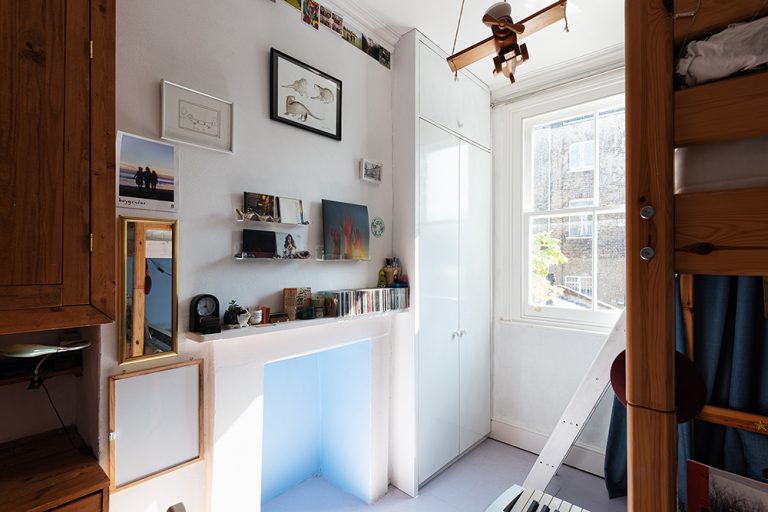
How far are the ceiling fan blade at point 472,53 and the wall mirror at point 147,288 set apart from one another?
1.42m

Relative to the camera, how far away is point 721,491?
1.35 m

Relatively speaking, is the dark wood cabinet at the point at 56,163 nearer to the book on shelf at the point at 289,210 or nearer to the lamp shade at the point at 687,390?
the book on shelf at the point at 289,210

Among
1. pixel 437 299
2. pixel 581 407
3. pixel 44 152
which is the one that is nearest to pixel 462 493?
pixel 581 407

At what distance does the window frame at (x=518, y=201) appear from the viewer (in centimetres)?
285

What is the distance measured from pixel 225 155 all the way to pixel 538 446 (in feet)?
9.80

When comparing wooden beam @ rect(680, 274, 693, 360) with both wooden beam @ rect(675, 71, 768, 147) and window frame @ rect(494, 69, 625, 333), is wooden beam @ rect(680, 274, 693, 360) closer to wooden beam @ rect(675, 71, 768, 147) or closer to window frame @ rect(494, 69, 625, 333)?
window frame @ rect(494, 69, 625, 333)

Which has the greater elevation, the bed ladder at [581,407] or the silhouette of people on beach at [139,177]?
the silhouette of people on beach at [139,177]

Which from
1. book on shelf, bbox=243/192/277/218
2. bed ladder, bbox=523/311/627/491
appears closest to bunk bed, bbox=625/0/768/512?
bed ladder, bbox=523/311/627/491

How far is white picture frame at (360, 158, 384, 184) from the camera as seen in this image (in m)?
2.29

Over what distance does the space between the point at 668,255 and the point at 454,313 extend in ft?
6.23

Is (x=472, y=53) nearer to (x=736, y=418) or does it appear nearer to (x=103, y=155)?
(x=103, y=155)

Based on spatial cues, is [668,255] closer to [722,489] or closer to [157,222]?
[722,489]

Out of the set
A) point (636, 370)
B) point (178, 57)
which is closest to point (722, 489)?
point (636, 370)

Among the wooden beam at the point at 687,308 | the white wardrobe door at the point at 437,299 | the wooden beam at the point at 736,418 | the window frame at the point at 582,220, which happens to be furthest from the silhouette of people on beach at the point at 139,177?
the window frame at the point at 582,220
